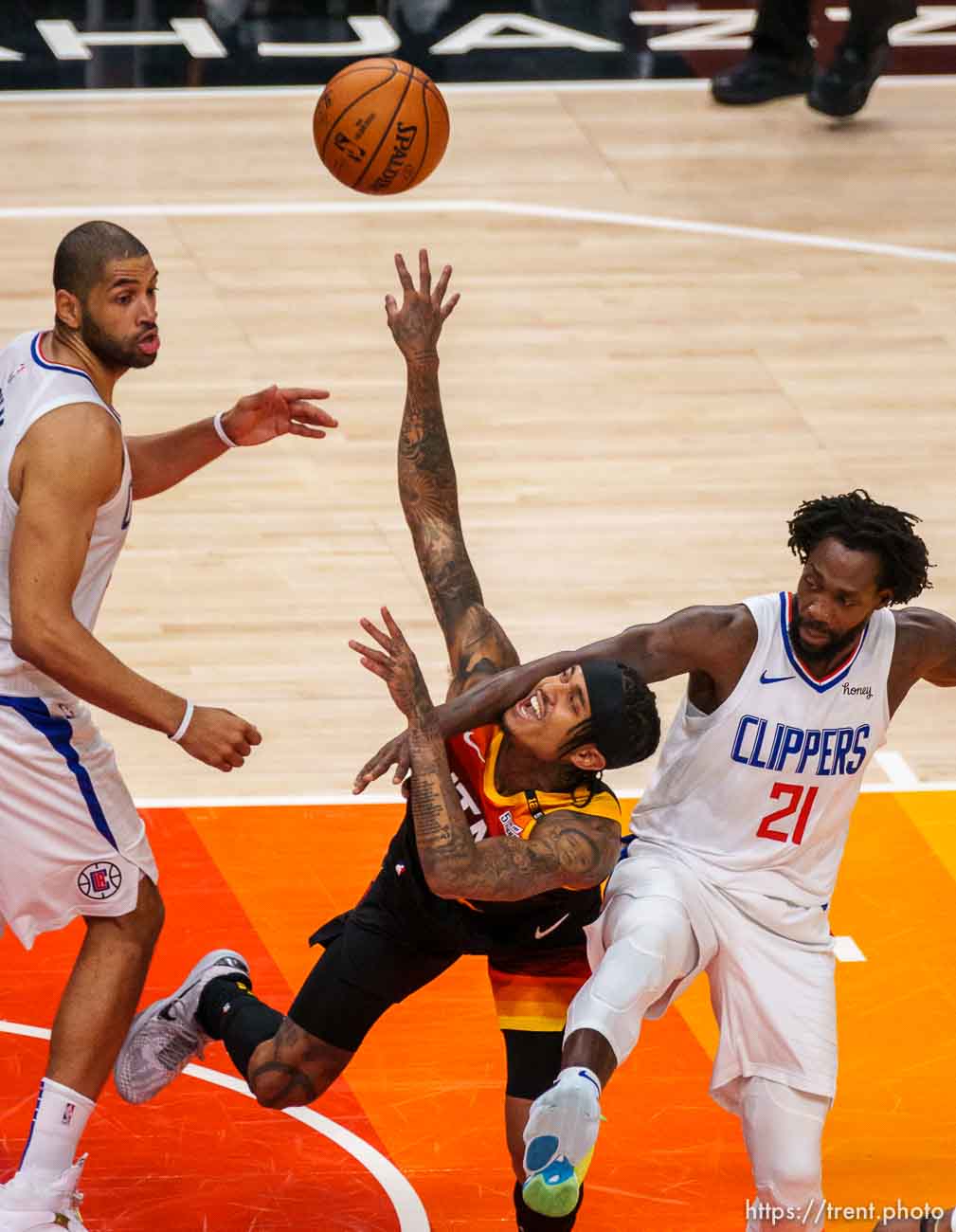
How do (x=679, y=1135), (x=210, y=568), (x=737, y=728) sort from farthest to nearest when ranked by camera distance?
(x=210, y=568), (x=679, y=1135), (x=737, y=728)

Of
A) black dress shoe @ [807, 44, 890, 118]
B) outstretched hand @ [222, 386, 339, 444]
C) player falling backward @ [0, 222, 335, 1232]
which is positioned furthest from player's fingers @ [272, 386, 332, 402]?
black dress shoe @ [807, 44, 890, 118]

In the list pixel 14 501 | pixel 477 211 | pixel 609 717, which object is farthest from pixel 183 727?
pixel 477 211

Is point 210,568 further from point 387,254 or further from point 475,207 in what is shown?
point 475,207

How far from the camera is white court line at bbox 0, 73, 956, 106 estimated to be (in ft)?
50.1

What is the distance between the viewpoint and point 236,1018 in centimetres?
636

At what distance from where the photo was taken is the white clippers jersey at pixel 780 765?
5945mm

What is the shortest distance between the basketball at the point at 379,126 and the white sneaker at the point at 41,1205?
3871 mm

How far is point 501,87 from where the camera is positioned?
1578cm

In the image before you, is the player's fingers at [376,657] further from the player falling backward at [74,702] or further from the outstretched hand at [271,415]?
the outstretched hand at [271,415]

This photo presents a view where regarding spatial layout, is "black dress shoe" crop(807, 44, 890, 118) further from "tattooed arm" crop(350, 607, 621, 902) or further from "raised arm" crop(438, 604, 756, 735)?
"tattooed arm" crop(350, 607, 621, 902)

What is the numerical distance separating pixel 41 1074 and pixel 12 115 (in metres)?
9.61

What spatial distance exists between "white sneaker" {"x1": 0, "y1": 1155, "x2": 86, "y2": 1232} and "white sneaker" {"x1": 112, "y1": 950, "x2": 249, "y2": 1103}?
0.48 m

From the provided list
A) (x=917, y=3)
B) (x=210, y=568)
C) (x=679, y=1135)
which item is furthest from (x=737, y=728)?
(x=917, y=3)

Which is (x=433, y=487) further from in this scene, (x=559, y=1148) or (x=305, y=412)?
(x=559, y=1148)
